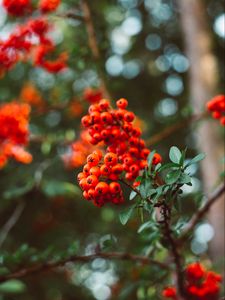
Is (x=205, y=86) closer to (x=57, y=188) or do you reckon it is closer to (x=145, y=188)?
(x=57, y=188)

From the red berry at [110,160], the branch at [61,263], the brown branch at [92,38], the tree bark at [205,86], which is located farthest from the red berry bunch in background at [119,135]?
the tree bark at [205,86]

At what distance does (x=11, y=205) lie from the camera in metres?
5.55

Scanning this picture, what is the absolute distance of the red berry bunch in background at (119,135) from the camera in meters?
1.90

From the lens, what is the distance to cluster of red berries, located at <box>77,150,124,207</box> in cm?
165

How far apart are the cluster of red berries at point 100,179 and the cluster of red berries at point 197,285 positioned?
1.03m

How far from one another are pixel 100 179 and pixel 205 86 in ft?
9.88

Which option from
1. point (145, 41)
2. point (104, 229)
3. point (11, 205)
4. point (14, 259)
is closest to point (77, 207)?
point (104, 229)

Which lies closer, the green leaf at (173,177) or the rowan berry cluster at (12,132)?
the green leaf at (173,177)

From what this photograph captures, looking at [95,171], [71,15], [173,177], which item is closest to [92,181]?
[95,171]

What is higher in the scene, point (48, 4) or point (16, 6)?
point (48, 4)

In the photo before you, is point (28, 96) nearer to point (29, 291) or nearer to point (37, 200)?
point (37, 200)

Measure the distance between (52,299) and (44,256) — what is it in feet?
13.4

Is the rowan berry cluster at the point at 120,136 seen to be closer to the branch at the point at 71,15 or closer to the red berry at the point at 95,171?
the red berry at the point at 95,171

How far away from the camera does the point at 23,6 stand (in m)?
3.77
